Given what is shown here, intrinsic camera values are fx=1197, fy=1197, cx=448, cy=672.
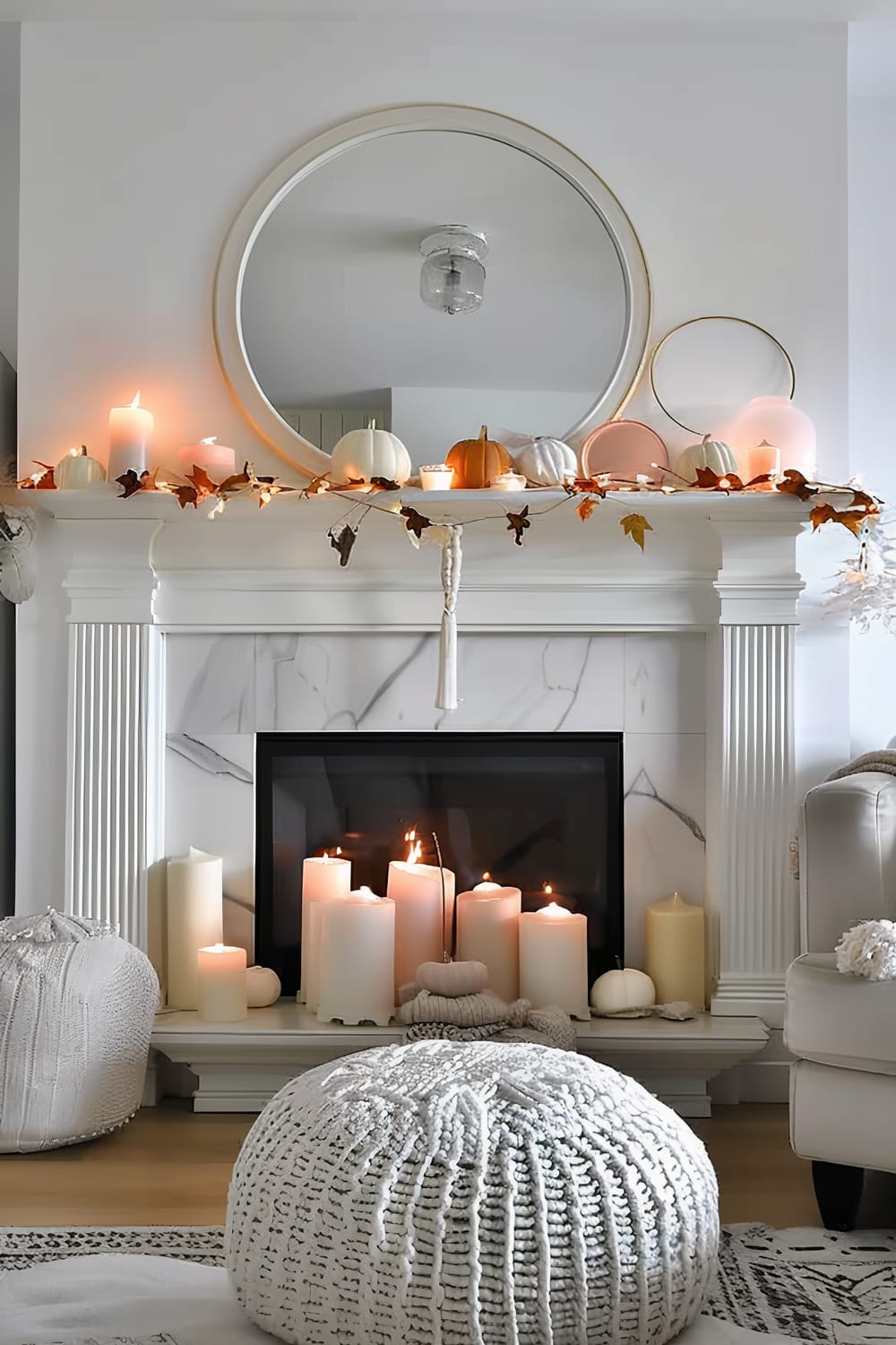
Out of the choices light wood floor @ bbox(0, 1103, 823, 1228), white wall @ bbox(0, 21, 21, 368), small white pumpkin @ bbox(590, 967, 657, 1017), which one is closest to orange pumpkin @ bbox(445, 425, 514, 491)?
small white pumpkin @ bbox(590, 967, 657, 1017)

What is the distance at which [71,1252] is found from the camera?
1.88m

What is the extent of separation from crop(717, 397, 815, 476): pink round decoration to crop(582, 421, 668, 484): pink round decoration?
20 cm

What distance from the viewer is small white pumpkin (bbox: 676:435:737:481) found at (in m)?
2.69

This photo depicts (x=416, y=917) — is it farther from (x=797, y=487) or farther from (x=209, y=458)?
(x=797, y=487)

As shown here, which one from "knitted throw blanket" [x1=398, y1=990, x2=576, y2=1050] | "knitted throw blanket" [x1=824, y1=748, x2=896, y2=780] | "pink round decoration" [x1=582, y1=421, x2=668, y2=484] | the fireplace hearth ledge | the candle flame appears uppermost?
"pink round decoration" [x1=582, y1=421, x2=668, y2=484]

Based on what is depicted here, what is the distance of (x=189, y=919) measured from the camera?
9.02 feet

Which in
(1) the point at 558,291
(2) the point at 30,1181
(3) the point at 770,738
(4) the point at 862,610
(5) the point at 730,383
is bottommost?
(2) the point at 30,1181

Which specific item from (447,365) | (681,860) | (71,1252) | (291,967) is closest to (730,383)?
(447,365)

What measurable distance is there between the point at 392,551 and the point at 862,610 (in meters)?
1.10

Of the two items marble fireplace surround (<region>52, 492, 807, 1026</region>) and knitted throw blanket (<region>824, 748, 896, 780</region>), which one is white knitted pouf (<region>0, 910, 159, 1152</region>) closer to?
marble fireplace surround (<region>52, 492, 807, 1026</region>)

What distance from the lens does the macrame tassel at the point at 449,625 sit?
273 centimetres

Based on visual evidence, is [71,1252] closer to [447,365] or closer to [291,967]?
[291,967]

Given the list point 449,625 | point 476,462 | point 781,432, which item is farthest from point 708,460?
point 449,625

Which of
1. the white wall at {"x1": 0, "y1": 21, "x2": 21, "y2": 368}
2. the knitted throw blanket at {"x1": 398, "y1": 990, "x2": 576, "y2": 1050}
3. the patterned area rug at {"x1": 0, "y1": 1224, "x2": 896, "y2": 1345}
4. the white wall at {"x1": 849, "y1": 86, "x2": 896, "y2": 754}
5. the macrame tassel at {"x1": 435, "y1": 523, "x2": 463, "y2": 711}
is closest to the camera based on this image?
the patterned area rug at {"x1": 0, "y1": 1224, "x2": 896, "y2": 1345}
